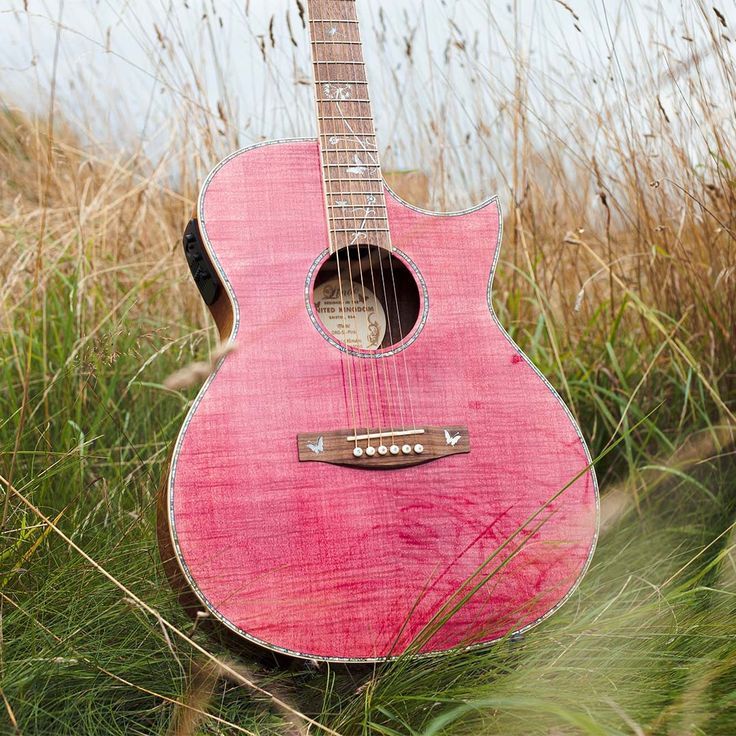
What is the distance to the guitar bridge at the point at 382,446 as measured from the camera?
4.84ft

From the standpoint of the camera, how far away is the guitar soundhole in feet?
5.64

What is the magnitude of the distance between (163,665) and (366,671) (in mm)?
346

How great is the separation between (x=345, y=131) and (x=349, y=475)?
71 centimetres

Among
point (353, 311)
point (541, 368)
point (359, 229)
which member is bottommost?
point (541, 368)

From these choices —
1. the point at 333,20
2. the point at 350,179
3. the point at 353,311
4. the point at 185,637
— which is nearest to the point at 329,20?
the point at 333,20

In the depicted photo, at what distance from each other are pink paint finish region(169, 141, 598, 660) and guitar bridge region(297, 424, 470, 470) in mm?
17

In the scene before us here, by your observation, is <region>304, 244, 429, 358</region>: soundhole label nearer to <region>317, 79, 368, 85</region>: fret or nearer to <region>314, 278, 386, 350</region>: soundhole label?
A: <region>314, 278, 386, 350</region>: soundhole label

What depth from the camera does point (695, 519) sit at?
221 centimetres

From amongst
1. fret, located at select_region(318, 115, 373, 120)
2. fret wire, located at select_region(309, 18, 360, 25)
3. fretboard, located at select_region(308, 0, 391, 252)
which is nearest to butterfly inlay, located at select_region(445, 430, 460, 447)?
fretboard, located at select_region(308, 0, 391, 252)

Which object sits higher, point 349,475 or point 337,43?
point 337,43

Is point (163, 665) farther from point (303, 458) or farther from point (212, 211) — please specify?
point (212, 211)

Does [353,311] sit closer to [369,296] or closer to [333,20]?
[369,296]

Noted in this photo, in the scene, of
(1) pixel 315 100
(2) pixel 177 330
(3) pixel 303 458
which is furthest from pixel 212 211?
(2) pixel 177 330

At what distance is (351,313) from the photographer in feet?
5.76
